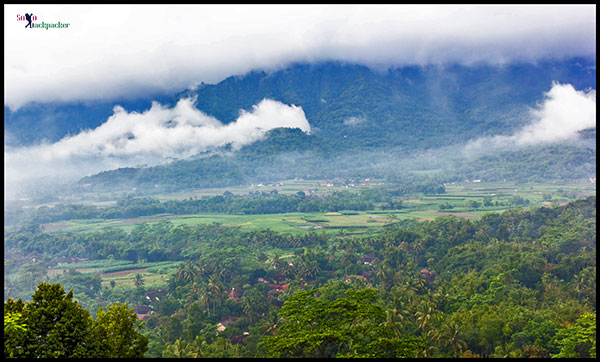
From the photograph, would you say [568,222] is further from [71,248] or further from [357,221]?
[71,248]

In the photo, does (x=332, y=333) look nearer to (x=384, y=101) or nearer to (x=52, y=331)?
(x=52, y=331)

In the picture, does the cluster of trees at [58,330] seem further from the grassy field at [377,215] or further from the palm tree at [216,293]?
the grassy field at [377,215]

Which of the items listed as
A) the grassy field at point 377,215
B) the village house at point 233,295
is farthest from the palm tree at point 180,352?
the grassy field at point 377,215

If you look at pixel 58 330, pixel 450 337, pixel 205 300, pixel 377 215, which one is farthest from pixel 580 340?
pixel 377 215

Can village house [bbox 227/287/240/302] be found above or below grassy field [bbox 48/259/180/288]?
below

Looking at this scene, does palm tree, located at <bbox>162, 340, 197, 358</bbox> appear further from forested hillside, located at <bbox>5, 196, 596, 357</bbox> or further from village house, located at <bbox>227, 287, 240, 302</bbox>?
village house, located at <bbox>227, 287, 240, 302</bbox>

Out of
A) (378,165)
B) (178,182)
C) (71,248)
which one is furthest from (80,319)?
(378,165)

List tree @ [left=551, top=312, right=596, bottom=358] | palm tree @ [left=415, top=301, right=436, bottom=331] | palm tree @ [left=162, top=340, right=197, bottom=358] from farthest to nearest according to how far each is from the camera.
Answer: palm tree @ [left=415, top=301, right=436, bottom=331], palm tree @ [left=162, top=340, right=197, bottom=358], tree @ [left=551, top=312, right=596, bottom=358]

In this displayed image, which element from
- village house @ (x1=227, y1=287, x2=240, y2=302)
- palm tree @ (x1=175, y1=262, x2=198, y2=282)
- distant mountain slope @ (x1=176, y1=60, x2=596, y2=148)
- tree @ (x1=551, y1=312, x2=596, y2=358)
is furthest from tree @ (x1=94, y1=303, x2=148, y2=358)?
distant mountain slope @ (x1=176, y1=60, x2=596, y2=148)
